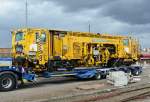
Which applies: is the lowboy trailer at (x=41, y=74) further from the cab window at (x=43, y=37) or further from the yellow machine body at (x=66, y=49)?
the cab window at (x=43, y=37)

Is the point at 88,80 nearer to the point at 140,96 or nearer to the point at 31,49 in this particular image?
the point at 31,49

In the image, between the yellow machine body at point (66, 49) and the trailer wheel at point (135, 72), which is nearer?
the yellow machine body at point (66, 49)

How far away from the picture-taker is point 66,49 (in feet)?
83.2

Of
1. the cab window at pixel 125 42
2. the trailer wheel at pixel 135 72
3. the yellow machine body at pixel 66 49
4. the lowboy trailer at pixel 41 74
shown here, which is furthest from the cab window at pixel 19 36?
the trailer wheel at pixel 135 72

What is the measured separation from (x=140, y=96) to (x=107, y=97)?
5.19 feet

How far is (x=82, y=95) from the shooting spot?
58.5ft

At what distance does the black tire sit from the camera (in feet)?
65.0

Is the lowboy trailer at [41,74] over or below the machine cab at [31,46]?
below

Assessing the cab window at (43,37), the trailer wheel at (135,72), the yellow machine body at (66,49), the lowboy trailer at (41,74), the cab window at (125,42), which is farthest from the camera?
the trailer wheel at (135,72)

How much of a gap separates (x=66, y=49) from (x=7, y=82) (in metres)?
6.24

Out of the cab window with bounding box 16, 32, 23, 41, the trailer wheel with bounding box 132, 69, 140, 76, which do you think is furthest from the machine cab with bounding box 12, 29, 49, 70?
the trailer wheel with bounding box 132, 69, 140, 76

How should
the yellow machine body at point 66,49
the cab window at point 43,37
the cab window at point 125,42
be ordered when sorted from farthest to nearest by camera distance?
the cab window at point 125,42
the cab window at point 43,37
the yellow machine body at point 66,49

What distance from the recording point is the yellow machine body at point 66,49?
23.3 metres

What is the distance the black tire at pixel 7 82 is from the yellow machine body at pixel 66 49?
254 centimetres
